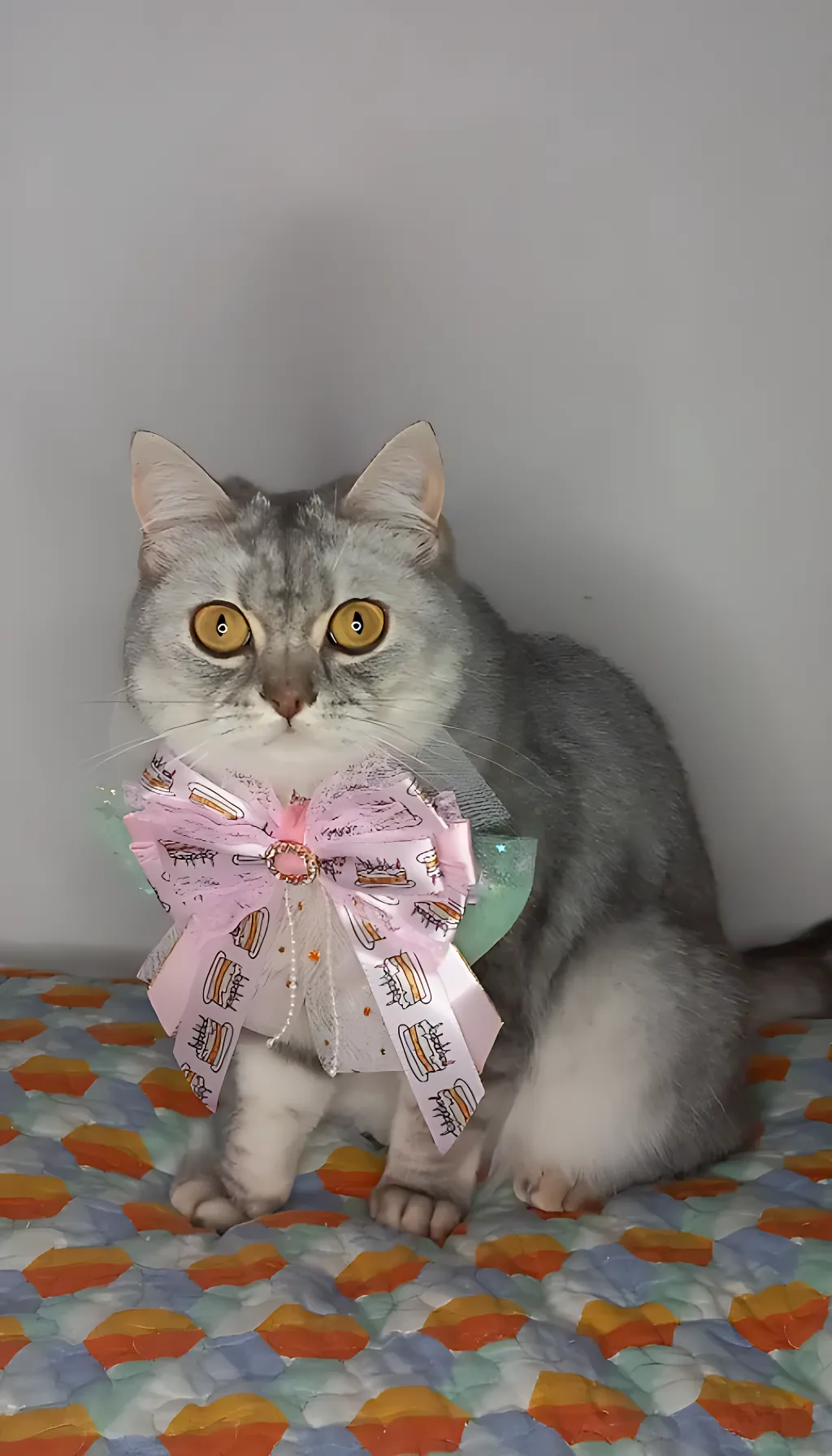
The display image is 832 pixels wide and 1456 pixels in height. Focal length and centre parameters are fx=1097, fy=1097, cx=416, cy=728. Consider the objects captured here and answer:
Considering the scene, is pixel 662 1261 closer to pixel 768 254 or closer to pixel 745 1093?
pixel 745 1093

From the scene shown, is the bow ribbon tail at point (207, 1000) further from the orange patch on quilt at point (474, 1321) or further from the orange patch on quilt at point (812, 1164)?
the orange patch on quilt at point (812, 1164)

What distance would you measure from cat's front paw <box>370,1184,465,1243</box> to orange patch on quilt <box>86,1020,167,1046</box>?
43cm

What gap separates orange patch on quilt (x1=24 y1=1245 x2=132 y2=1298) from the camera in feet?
3.58

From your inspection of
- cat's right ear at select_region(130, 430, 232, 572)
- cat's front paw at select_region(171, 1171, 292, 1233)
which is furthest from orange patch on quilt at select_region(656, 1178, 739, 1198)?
cat's right ear at select_region(130, 430, 232, 572)

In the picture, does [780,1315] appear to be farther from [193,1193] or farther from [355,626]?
[355,626]

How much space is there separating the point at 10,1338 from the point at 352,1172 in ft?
1.41

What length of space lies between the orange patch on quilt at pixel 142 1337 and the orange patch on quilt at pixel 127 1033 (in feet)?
1.58

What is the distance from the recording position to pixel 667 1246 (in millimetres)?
1168

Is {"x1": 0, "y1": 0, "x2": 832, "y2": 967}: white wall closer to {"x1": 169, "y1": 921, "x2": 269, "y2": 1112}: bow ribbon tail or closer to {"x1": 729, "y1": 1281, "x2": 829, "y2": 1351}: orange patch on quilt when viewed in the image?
{"x1": 169, "y1": 921, "x2": 269, "y2": 1112}: bow ribbon tail

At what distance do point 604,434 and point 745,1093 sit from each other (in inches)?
34.5

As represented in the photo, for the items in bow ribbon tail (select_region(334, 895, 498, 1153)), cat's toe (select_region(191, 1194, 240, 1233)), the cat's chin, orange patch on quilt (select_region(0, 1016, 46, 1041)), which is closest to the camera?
the cat's chin

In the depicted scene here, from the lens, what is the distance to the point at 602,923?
50.3 inches

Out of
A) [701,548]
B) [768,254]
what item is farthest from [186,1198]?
[768,254]

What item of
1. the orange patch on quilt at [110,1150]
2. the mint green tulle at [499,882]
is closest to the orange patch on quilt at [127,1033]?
the orange patch on quilt at [110,1150]
